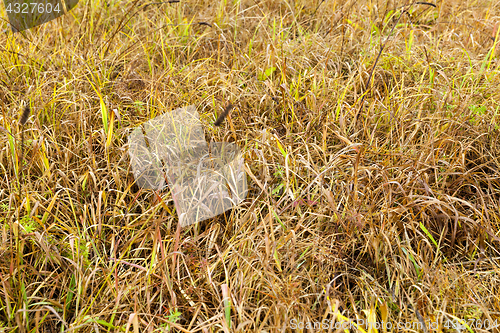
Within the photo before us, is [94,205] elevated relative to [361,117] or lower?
lower

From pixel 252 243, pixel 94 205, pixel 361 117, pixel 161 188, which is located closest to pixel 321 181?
pixel 252 243

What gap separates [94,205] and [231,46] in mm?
1393

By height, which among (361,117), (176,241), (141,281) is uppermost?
(361,117)

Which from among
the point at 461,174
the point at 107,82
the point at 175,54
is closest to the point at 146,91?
the point at 107,82

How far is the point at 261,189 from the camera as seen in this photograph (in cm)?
164

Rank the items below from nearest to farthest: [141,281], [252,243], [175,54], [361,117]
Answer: [141,281] → [252,243] → [361,117] → [175,54]

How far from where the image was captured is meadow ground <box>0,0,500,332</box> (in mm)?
1320

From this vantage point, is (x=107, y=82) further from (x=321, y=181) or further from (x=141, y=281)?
(x=321, y=181)

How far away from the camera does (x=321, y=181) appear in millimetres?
1556

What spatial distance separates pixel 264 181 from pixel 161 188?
46 cm

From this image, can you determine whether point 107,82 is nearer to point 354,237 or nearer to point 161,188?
point 161,188

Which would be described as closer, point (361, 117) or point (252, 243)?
point (252, 243)

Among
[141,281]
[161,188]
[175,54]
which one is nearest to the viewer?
[141,281]

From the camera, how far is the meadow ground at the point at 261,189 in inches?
52.0
